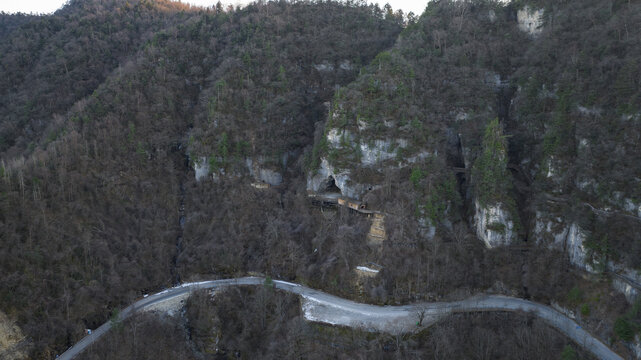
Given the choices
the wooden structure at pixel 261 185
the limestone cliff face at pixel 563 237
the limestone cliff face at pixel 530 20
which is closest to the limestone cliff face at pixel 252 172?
the wooden structure at pixel 261 185

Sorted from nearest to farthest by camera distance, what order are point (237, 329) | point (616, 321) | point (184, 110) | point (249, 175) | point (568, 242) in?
point (616, 321) < point (568, 242) < point (237, 329) < point (249, 175) < point (184, 110)

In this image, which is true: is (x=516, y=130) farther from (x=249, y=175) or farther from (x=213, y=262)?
(x=213, y=262)

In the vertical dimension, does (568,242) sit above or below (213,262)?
above

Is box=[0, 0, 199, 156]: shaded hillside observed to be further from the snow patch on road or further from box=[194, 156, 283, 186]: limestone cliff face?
the snow patch on road

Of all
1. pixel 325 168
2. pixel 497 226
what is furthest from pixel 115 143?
pixel 497 226

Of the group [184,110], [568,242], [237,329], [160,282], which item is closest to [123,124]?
[184,110]

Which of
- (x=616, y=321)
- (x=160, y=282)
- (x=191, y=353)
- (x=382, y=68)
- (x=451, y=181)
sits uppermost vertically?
(x=382, y=68)

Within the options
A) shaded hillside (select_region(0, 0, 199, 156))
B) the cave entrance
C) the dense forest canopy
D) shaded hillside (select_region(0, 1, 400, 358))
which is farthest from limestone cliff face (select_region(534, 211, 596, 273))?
shaded hillside (select_region(0, 0, 199, 156))
